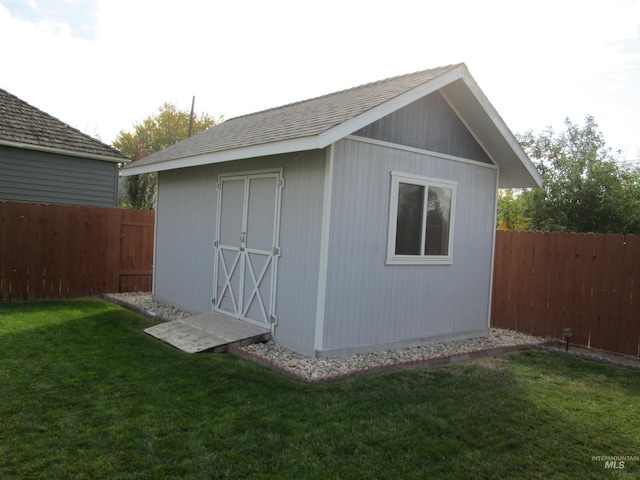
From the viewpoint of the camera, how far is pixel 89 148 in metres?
11.9

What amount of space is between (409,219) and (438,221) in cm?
60

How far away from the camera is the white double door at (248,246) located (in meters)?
6.34

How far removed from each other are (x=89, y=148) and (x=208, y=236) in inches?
242

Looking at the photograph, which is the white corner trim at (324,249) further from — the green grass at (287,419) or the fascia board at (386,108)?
the green grass at (287,419)

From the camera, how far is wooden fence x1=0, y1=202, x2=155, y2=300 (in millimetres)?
8883

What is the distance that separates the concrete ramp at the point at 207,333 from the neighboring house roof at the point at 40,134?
21.7 feet

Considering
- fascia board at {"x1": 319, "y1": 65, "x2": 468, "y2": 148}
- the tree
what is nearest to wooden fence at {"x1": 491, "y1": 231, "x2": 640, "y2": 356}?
fascia board at {"x1": 319, "y1": 65, "x2": 468, "y2": 148}

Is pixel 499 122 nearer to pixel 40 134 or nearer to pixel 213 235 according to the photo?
A: pixel 213 235

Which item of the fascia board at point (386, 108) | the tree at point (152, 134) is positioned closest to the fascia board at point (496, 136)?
the fascia board at point (386, 108)

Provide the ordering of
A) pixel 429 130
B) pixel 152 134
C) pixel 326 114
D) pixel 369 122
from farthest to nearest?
pixel 152 134 → pixel 429 130 → pixel 326 114 → pixel 369 122

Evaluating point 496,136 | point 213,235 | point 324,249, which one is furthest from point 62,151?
point 496,136

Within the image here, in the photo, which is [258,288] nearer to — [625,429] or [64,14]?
[625,429]

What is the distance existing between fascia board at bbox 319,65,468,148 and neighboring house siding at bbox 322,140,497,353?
15.5 inches

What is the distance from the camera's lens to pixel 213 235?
760cm
